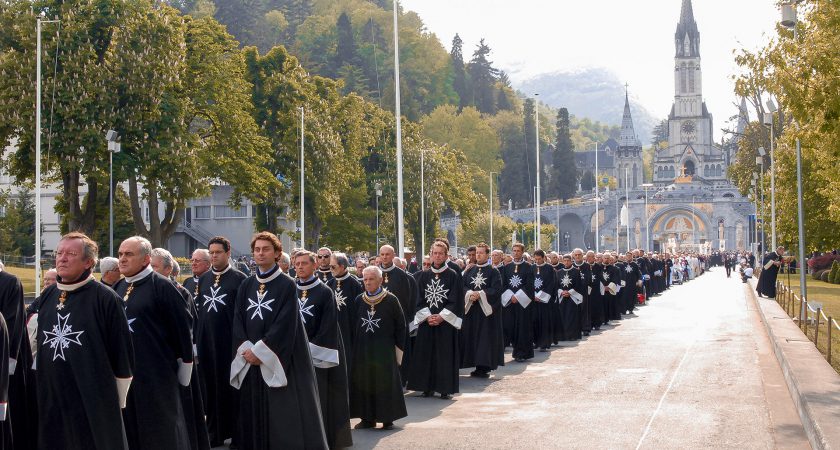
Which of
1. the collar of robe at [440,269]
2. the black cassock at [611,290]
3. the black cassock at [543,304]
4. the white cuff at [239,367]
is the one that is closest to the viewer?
the white cuff at [239,367]

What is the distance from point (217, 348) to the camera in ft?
40.0

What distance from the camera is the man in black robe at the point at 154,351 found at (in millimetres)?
9195

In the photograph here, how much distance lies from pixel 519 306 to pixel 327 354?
10749 mm

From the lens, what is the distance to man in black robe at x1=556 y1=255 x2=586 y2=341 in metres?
26.2

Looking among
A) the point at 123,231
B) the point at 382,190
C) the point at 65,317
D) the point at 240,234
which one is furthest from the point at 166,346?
the point at 240,234

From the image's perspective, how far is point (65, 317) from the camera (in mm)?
8234

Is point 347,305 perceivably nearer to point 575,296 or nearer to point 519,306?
point 519,306

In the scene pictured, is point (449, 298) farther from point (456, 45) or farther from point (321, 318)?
point (456, 45)

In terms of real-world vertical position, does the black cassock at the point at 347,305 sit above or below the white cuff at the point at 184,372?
above

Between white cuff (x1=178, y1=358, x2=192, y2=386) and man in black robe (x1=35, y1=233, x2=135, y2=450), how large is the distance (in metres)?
1.19

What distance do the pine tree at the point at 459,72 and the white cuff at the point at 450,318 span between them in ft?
482

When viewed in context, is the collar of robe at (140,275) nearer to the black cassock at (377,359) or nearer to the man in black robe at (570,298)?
the black cassock at (377,359)

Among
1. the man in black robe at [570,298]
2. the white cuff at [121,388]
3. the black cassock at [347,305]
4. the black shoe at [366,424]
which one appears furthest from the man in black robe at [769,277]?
the white cuff at [121,388]

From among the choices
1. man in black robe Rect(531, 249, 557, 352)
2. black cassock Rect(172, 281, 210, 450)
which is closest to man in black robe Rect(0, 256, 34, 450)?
black cassock Rect(172, 281, 210, 450)
